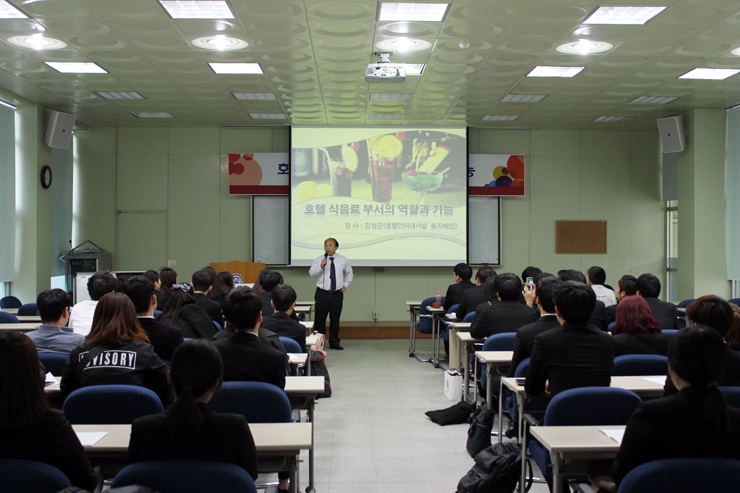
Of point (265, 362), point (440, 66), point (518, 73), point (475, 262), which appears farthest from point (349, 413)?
point (475, 262)

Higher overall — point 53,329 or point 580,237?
point 580,237

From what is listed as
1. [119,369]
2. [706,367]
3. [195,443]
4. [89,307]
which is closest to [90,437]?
[119,369]

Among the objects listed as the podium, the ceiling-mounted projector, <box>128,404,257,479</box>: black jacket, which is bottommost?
<box>128,404,257,479</box>: black jacket

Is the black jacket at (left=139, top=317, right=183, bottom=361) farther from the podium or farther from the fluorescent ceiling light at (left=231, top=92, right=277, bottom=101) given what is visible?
the podium

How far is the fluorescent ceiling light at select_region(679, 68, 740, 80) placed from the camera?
262 inches

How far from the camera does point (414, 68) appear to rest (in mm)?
6652

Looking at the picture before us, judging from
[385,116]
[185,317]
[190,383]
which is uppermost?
[385,116]

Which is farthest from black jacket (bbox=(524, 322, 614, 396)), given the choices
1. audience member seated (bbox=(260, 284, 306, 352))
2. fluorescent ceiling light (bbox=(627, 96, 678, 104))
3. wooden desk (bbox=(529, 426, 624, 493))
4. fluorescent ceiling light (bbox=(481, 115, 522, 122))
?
fluorescent ceiling light (bbox=(481, 115, 522, 122))

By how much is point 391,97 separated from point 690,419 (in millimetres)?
6503

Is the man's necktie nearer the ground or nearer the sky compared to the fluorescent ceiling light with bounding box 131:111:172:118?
nearer the ground

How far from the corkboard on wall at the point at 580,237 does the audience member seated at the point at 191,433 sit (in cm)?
899

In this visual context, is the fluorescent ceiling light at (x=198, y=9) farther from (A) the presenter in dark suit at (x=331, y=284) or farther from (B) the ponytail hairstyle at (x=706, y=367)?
(B) the ponytail hairstyle at (x=706, y=367)

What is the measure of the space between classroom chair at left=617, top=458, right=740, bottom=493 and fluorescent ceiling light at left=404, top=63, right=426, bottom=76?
541 centimetres

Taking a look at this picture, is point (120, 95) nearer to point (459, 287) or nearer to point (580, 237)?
point (459, 287)
